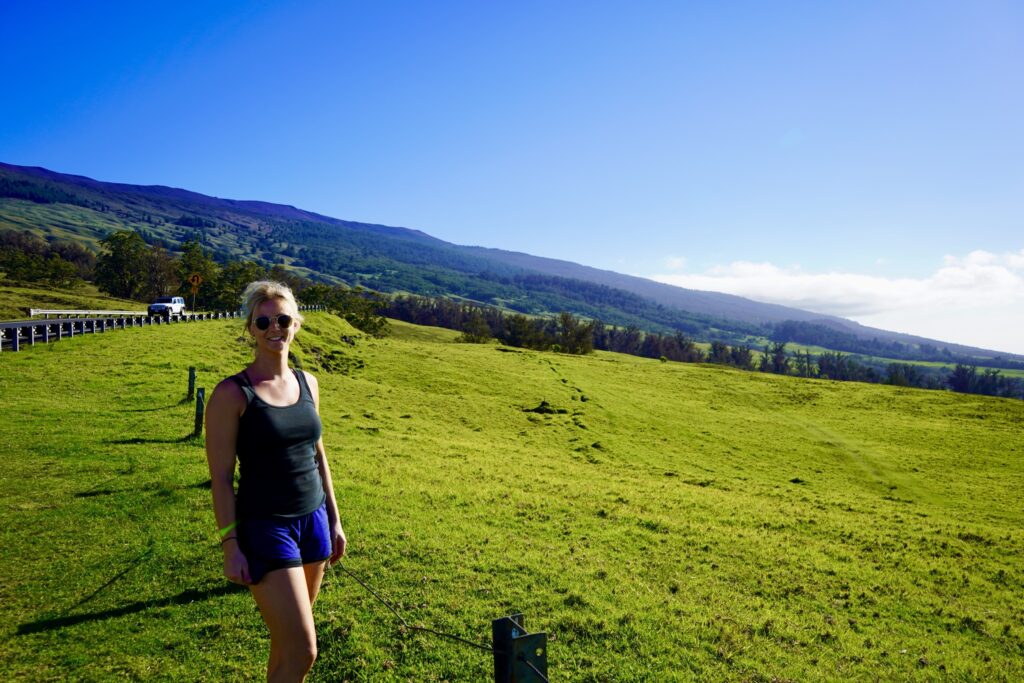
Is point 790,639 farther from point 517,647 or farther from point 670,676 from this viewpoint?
point 517,647

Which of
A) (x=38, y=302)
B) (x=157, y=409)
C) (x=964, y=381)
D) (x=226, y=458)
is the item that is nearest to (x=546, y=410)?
(x=157, y=409)

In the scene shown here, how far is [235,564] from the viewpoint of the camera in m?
4.04

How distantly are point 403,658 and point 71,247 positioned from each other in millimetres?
183279

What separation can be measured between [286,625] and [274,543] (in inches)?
23.9

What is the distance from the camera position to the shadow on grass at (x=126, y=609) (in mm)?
8136

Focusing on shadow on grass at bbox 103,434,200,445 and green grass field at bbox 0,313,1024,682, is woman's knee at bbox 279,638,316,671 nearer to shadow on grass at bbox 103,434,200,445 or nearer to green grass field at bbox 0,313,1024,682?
green grass field at bbox 0,313,1024,682

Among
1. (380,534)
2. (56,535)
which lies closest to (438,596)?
(380,534)

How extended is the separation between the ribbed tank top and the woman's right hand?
273 millimetres

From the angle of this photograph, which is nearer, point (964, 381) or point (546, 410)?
point (546, 410)

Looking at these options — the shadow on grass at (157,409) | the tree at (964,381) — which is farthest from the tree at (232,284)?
the tree at (964,381)

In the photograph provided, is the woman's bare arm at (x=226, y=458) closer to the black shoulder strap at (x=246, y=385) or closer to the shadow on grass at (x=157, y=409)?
the black shoulder strap at (x=246, y=385)

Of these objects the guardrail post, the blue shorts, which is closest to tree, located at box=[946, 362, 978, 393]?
the guardrail post

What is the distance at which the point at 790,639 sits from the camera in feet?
33.0

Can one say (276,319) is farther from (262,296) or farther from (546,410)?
(546,410)
